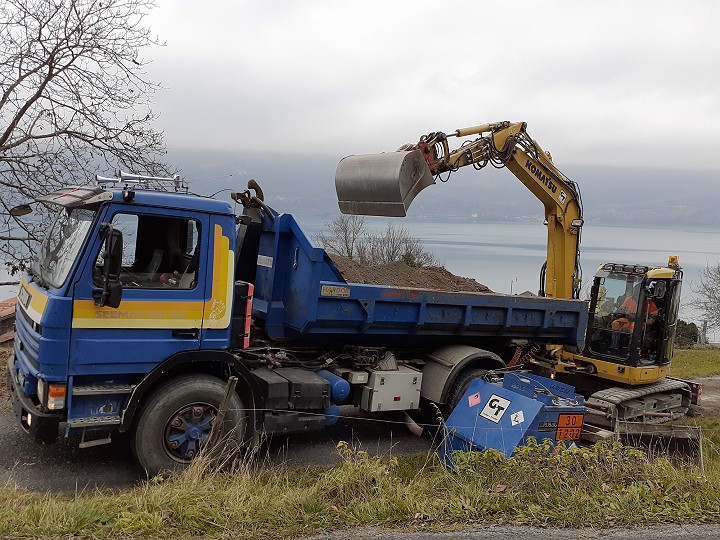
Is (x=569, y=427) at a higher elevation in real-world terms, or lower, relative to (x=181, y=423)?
higher

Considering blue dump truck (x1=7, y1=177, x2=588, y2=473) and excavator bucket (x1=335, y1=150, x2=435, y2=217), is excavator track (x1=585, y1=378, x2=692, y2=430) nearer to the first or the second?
blue dump truck (x1=7, y1=177, x2=588, y2=473)

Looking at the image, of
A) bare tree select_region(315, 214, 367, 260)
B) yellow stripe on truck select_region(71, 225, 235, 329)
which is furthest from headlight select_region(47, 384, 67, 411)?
bare tree select_region(315, 214, 367, 260)

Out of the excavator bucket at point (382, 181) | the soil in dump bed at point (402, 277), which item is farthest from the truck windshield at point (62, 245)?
the excavator bucket at point (382, 181)

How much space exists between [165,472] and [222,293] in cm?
164

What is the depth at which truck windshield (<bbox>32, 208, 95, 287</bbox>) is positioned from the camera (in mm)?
5652

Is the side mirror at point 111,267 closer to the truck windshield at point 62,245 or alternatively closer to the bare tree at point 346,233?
the truck windshield at point 62,245

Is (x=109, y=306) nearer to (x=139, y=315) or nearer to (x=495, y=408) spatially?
(x=139, y=315)

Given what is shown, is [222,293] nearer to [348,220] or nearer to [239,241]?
[239,241]

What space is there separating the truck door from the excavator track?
554cm

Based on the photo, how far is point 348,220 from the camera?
36938mm

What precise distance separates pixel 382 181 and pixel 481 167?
194cm

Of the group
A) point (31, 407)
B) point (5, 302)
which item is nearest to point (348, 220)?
point (5, 302)

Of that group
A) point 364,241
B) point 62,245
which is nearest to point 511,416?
point 62,245

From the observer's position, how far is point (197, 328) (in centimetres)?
607
